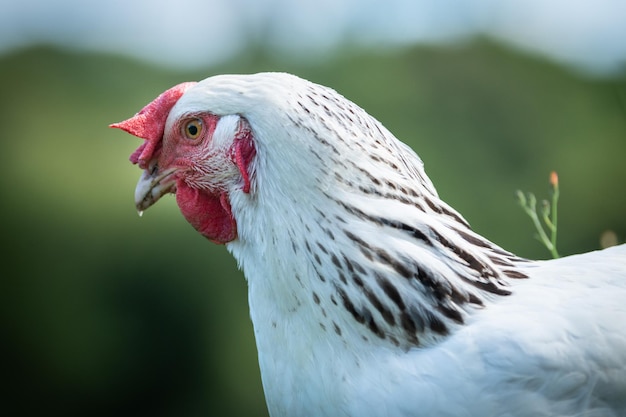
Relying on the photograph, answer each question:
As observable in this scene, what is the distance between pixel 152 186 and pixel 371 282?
0.74 meters

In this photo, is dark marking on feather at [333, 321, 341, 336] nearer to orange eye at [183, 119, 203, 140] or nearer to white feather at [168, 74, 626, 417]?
white feather at [168, 74, 626, 417]

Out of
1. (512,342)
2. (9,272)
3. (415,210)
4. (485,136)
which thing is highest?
(485,136)

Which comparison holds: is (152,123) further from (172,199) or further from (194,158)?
(172,199)

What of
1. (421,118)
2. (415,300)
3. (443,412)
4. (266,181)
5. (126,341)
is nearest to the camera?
(443,412)

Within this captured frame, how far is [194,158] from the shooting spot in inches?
76.9

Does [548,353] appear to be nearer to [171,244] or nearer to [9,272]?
[171,244]

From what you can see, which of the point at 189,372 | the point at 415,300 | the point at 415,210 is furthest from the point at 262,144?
the point at 189,372

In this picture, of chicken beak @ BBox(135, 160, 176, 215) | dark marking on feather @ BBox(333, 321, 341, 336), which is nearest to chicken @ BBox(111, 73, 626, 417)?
dark marking on feather @ BBox(333, 321, 341, 336)

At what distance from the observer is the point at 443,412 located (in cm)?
156

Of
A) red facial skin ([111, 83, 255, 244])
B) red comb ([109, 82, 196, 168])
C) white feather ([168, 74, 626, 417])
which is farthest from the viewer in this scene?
red comb ([109, 82, 196, 168])

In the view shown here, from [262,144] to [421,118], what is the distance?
390 centimetres

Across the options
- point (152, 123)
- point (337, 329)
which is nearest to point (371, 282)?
point (337, 329)

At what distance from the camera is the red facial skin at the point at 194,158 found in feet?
6.12

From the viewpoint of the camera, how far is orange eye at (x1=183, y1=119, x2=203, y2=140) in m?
1.95
